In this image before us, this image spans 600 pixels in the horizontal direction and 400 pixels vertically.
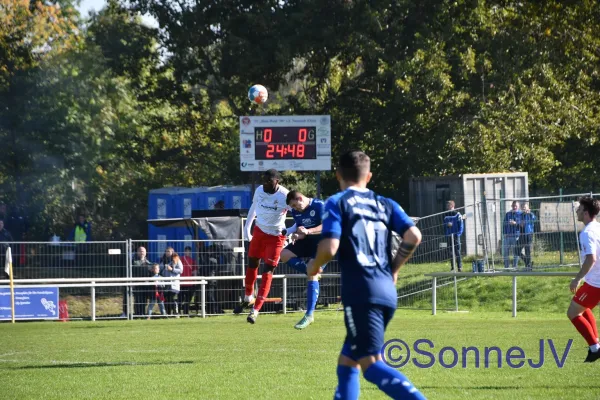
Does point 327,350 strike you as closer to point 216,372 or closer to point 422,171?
point 216,372

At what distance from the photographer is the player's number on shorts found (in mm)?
6164

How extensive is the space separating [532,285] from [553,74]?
48.6 feet

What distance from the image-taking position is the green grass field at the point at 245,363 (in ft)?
28.0

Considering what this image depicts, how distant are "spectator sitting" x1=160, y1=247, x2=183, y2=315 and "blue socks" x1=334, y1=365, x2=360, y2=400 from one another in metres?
14.9

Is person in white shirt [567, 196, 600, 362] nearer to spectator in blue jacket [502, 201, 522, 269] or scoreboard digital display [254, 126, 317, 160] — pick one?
spectator in blue jacket [502, 201, 522, 269]

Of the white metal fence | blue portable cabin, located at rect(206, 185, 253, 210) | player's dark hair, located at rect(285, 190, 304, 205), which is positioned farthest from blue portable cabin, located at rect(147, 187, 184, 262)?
player's dark hair, located at rect(285, 190, 304, 205)

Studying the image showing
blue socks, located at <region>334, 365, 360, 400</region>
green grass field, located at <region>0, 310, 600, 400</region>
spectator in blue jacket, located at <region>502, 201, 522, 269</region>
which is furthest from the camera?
spectator in blue jacket, located at <region>502, 201, 522, 269</region>

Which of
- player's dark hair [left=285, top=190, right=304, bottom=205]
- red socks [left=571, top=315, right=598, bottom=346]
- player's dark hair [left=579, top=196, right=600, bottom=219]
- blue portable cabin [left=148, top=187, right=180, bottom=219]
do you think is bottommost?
red socks [left=571, top=315, right=598, bottom=346]

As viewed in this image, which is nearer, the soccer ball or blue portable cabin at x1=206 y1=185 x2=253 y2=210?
the soccer ball

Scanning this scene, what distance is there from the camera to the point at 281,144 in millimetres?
23219

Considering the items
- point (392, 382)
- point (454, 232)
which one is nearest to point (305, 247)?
point (454, 232)

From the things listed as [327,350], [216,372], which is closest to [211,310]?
[327,350]

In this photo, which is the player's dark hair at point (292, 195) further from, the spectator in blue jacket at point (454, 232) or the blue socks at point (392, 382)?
the blue socks at point (392, 382)

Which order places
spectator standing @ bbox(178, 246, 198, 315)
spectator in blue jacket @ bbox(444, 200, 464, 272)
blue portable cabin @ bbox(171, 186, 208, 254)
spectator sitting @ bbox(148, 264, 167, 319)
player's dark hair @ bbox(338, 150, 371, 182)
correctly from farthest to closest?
1. blue portable cabin @ bbox(171, 186, 208, 254)
2. spectator standing @ bbox(178, 246, 198, 315)
3. spectator sitting @ bbox(148, 264, 167, 319)
4. spectator in blue jacket @ bbox(444, 200, 464, 272)
5. player's dark hair @ bbox(338, 150, 371, 182)
